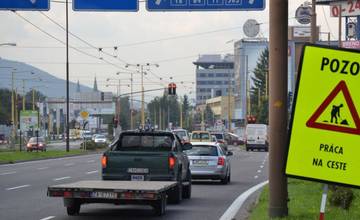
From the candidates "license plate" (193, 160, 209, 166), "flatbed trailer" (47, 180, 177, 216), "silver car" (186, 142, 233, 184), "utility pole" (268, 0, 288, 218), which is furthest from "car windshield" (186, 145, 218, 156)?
"utility pole" (268, 0, 288, 218)

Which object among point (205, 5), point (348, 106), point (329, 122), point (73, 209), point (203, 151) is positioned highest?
point (205, 5)

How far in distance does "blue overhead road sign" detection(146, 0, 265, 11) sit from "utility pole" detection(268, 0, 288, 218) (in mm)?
11709

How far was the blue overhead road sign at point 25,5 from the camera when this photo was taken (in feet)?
→ 81.4

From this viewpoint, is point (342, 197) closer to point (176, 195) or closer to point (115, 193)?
point (115, 193)

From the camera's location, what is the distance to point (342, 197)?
1501 centimetres

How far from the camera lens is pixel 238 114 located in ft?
510

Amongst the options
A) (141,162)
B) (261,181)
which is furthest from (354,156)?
(261,181)

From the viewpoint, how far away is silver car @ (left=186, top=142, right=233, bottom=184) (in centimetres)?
2803

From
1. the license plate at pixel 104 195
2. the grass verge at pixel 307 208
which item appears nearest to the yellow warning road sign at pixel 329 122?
the grass verge at pixel 307 208

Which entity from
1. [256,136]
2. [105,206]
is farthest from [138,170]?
[256,136]

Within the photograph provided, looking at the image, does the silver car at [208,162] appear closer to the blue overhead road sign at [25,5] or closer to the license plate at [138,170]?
the blue overhead road sign at [25,5]

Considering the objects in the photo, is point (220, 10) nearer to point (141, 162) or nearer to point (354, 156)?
point (141, 162)

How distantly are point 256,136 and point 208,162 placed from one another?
1938 inches

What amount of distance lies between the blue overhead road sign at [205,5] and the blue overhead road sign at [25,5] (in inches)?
124
